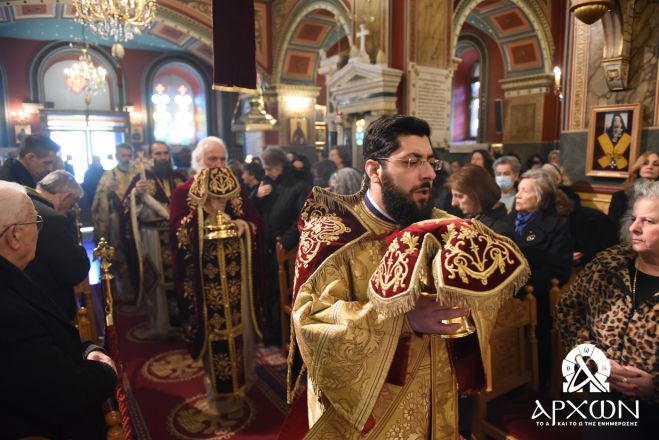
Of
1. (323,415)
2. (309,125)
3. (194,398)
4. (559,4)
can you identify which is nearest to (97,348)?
(323,415)

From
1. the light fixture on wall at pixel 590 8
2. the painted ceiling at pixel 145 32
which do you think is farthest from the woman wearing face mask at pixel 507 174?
the painted ceiling at pixel 145 32

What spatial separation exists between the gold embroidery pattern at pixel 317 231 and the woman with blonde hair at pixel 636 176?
11.4 ft

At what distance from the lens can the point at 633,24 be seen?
5195 millimetres

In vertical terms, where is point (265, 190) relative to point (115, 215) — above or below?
above

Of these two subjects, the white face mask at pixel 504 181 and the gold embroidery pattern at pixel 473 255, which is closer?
the gold embroidery pattern at pixel 473 255

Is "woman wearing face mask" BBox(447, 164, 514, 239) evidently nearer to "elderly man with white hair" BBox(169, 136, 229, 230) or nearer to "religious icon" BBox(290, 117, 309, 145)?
"elderly man with white hair" BBox(169, 136, 229, 230)

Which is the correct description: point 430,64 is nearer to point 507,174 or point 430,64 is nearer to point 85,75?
point 507,174

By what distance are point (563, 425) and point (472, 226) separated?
1.65 m

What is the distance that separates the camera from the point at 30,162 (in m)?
3.76

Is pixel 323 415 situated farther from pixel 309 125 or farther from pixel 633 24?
pixel 309 125

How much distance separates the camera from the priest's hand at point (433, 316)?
1.25 m

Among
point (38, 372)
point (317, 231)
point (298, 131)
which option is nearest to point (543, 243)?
point (317, 231)

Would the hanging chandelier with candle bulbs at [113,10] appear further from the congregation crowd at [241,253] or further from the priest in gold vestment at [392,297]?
the priest in gold vestment at [392,297]

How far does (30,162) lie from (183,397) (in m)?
2.32
